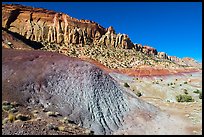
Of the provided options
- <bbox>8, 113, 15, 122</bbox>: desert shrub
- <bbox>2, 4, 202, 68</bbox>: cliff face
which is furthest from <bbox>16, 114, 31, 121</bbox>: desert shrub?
<bbox>2, 4, 202, 68</bbox>: cliff face

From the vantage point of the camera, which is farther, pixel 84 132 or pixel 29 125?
pixel 84 132

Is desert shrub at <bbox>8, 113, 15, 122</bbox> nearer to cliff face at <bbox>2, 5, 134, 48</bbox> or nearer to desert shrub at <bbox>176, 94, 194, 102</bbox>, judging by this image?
desert shrub at <bbox>176, 94, 194, 102</bbox>

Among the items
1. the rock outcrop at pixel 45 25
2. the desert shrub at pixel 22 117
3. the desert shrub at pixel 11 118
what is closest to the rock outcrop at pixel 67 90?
the desert shrub at pixel 22 117

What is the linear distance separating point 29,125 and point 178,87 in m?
31.5

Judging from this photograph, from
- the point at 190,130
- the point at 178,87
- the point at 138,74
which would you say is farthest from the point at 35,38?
the point at 190,130

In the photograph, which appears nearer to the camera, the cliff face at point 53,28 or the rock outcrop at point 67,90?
the rock outcrop at point 67,90

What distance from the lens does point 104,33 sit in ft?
309

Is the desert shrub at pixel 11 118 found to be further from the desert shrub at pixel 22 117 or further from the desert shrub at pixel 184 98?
the desert shrub at pixel 184 98

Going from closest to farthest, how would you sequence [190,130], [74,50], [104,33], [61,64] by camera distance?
[190,130] → [61,64] → [74,50] → [104,33]

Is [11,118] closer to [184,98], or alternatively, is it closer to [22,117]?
[22,117]

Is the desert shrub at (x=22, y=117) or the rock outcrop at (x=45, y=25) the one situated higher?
the rock outcrop at (x=45, y=25)

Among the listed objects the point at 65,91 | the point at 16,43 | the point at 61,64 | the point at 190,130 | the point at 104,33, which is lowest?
the point at 190,130

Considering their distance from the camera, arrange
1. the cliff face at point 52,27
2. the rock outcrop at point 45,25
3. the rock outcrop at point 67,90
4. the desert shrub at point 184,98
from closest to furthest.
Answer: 1. the rock outcrop at point 67,90
2. the desert shrub at point 184,98
3. the rock outcrop at point 45,25
4. the cliff face at point 52,27

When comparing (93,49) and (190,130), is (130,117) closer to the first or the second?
(190,130)
